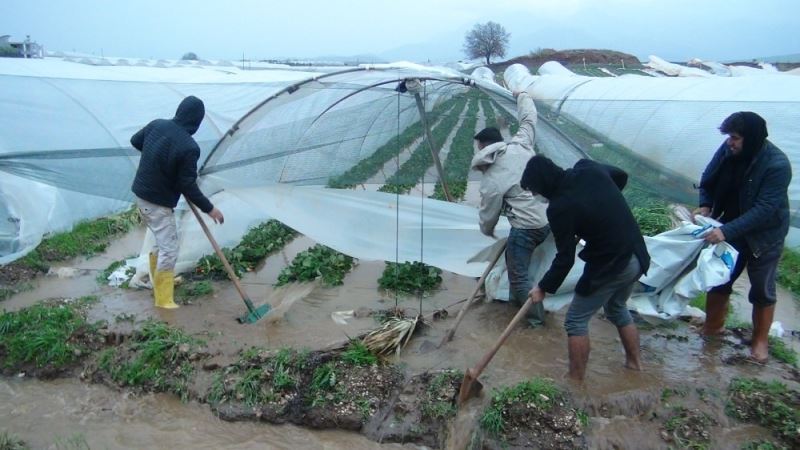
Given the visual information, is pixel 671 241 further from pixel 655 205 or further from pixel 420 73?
pixel 655 205

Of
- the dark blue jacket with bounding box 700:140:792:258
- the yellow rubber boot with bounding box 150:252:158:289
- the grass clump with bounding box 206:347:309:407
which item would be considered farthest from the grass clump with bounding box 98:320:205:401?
the dark blue jacket with bounding box 700:140:792:258

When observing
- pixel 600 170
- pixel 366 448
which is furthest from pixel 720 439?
pixel 366 448

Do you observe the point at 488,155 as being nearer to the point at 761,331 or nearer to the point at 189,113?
the point at 761,331

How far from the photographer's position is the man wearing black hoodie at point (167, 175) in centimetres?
507

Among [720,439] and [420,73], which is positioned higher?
[420,73]

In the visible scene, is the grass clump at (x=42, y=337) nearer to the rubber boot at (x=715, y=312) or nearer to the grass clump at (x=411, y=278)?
the grass clump at (x=411, y=278)

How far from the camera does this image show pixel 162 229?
536 centimetres

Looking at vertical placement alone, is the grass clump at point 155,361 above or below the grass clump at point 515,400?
below

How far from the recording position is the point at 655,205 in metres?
7.57

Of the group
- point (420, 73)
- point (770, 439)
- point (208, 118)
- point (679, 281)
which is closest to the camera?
point (770, 439)

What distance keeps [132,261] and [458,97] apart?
3851mm

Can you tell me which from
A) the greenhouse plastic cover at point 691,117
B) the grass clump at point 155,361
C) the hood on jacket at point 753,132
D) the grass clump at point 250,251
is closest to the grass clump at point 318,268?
the grass clump at point 250,251

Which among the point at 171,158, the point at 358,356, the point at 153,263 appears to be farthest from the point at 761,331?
the point at 153,263

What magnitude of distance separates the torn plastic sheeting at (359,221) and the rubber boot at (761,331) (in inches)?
99.6
